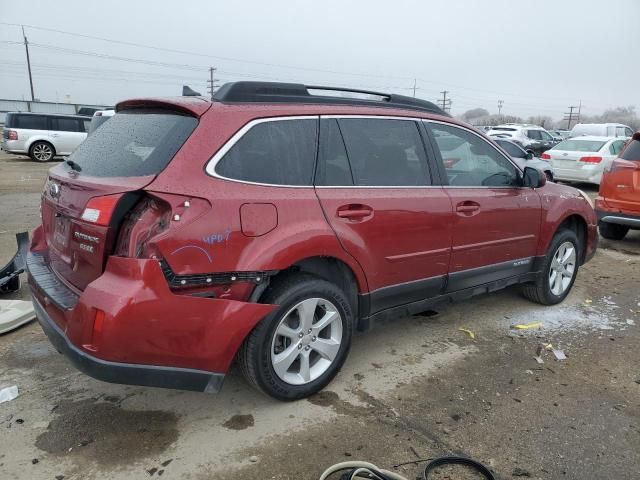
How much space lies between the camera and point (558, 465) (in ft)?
8.22

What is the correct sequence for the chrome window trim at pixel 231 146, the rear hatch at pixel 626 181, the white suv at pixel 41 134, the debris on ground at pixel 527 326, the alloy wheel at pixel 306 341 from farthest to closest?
the white suv at pixel 41 134 < the rear hatch at pixel 626 181 < the debris on ground at pixel 527 326 < the alloy wheel at pixel 306 341 < the chrome window trim at pixel 231 146

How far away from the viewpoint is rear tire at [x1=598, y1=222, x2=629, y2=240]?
754cm

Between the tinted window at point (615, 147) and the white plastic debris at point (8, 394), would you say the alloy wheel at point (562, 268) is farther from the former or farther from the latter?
the tinted window at point (615, 147)

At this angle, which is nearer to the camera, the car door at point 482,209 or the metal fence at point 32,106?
the car door at point 482,209

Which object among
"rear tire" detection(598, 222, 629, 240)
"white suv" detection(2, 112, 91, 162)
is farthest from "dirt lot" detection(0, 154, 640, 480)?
"white suv" detection(2, 112, 91, 162)

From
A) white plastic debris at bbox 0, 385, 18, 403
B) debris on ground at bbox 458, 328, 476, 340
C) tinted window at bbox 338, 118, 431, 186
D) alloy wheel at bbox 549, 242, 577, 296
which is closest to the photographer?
white plastic debris at bbox 0, 385, 18, 403

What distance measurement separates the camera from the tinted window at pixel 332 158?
3.00m

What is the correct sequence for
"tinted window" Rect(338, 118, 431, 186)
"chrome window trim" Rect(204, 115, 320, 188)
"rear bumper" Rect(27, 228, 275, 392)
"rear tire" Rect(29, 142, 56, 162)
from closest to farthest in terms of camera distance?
1. "rear bumper" Rect(27, 228, 275, 392)
2. "chrome window trim" Rect(204, 115, 320, 188)
3. "tinted window" Rect(338, 118, 431, 186)
4. "rear tire" Rect(29, 142, 56, 162)

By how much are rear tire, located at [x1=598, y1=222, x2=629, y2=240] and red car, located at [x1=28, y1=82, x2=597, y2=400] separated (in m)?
4.70

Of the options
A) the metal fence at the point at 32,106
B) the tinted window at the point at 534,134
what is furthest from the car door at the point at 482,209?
the metal fence at the point at 32,106

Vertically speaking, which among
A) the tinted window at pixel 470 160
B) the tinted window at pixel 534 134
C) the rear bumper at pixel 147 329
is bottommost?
the rear bumper at pixel 147 329

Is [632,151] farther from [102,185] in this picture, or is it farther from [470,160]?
[102,185]

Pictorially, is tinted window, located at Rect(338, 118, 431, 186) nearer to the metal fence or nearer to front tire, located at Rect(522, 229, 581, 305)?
front tire, located at Rect(522, 229, 581, 305)

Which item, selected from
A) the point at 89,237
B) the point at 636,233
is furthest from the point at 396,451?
the point at 636,233
